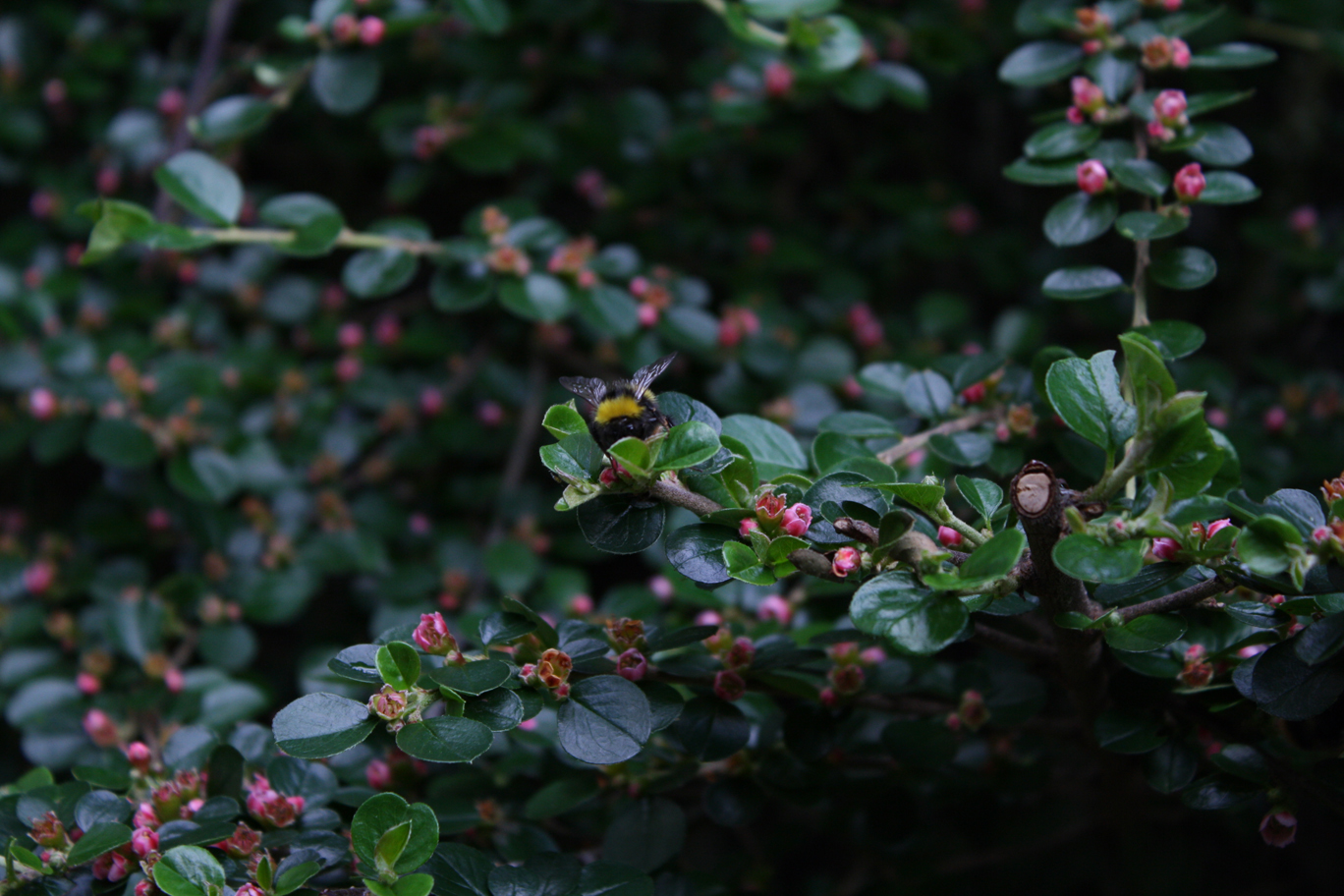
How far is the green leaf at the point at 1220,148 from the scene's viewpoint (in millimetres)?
1037

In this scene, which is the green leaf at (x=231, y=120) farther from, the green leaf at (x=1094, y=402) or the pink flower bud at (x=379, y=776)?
the green leaf at (x=1094, y=402)

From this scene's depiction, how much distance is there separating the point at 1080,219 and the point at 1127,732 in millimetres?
488

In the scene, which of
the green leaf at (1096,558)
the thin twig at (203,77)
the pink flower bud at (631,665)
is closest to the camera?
the green leaf at (1096,558)

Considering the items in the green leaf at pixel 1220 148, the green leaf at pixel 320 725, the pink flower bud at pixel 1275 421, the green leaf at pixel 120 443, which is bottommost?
the green leaf at pixel 120 443

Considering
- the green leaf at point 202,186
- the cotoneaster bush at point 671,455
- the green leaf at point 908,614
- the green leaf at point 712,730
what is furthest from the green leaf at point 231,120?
the green leaf at point 908,614

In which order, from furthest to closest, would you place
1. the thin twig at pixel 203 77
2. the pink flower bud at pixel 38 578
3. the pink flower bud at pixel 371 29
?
the thin twig at pixel 203 77, the pink flower bud at pixel 38 578, the pink flower bud at pixel 371 29

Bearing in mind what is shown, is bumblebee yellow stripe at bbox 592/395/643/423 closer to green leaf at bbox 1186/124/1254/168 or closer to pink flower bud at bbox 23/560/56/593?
green leaf at bbox 1186/124/1254/168

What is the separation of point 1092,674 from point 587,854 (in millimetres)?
500

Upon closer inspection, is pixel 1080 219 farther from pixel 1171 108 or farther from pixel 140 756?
pixel 140 756

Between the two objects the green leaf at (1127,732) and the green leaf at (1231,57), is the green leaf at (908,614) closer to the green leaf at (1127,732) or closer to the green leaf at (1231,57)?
the green leaf at (1127,732)

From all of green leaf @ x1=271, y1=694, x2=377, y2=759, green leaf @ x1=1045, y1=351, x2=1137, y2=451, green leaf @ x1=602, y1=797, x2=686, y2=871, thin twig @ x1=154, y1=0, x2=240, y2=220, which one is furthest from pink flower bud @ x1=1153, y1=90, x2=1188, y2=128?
thin twig @ x1=154, y1=0, x2=240, y2=220

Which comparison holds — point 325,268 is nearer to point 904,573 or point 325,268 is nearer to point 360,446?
point 360,446

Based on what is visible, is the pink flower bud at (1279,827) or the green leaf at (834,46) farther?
the green leaf at (834,46)

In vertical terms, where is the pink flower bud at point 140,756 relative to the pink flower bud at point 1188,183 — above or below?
below
